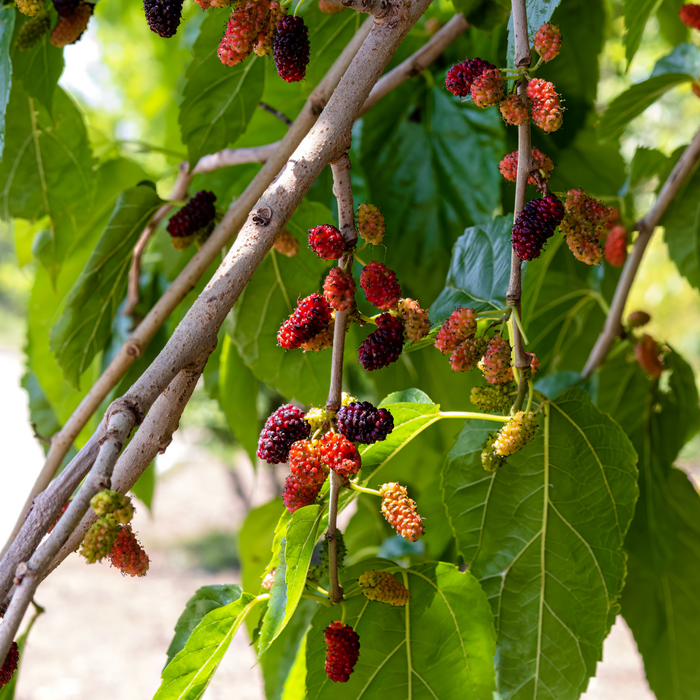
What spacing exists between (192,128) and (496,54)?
0.33 meters

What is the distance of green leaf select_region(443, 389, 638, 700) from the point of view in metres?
0.48

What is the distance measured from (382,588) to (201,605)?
0.13 metres

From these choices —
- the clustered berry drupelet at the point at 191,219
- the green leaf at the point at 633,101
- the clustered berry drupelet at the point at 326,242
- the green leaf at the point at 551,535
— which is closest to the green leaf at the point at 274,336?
the clustered berry drupelet at the point at 191,219

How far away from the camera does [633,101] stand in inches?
30.4

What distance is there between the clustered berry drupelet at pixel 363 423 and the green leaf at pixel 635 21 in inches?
19.0

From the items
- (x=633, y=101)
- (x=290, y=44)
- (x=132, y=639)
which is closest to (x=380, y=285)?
(x=290, y=44)

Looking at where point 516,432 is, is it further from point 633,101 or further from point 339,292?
point 633,101

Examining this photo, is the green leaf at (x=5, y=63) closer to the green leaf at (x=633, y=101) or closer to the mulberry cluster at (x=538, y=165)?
the mulberry cluster at (x=538, y=165)

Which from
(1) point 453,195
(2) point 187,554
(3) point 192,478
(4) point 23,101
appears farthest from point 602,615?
(3) point 192,478

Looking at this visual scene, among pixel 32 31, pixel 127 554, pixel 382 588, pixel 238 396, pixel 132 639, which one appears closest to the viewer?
pixel 127 554

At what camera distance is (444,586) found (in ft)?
1.53

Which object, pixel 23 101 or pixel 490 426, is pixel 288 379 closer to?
pixel 490 426

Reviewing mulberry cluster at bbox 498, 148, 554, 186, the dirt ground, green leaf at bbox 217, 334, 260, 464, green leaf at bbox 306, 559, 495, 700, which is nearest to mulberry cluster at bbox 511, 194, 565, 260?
mulberry cluster at bbox 498, 148, 554, 186

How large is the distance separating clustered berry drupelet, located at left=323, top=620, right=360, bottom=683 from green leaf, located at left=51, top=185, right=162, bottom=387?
1.18 ft
